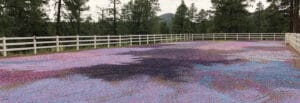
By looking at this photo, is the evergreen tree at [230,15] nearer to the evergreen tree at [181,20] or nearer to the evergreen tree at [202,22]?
the evergreen tree at [181,20]

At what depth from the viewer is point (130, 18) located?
5809 centimetres

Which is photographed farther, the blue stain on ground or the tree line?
the tree line

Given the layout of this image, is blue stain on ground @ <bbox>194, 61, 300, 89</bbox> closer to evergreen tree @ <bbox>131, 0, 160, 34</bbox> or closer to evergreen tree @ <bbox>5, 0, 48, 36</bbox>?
evergreen tree @ <bbox>5, 0, 48, 36</bbox>

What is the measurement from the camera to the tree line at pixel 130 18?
97.1 ft

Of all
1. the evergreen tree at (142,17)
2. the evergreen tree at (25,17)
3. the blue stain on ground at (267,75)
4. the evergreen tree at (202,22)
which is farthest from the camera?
the evergreen tree at (202,22)

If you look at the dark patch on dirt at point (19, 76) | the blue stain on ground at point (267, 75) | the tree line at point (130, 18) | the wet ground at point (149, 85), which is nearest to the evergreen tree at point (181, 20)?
the tree line at point (130, 18)

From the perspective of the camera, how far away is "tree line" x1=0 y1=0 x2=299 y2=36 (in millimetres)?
29609


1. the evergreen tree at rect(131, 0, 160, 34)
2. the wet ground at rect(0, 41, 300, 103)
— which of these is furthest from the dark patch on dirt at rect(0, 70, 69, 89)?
the evergreen tree at rect(131, 0, 160, 34)

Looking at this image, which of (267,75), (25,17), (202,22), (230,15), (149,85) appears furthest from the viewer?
(202,22)

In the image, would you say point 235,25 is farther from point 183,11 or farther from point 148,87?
point 148,87

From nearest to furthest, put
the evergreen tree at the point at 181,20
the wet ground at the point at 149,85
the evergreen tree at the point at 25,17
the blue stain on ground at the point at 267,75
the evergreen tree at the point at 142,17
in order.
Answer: the wet ground at the point at 149,85
the blue stain on ground at the point at 267,75
the evergreen tree at the point at 25,17
the evergreen tree at the point at 142,17
the evergreen tree at the point at 181,20

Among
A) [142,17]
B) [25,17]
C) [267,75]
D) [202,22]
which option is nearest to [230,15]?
[142,17]

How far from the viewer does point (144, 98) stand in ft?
18.3

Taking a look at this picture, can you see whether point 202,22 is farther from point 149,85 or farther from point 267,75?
point 149,85
